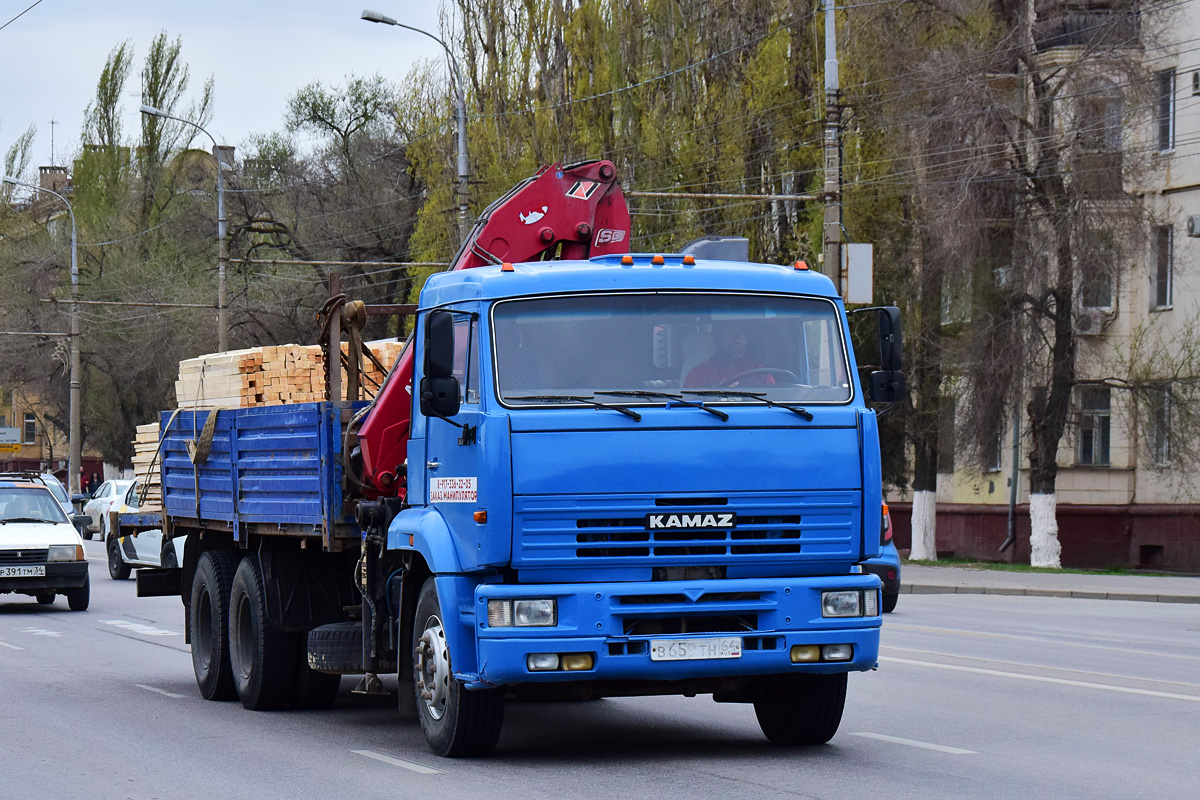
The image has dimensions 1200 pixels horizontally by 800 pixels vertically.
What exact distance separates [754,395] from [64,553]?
14983mm

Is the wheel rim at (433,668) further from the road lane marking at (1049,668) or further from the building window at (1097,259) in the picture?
the building window at (1097,259)

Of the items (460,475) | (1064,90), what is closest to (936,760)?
(460,475)

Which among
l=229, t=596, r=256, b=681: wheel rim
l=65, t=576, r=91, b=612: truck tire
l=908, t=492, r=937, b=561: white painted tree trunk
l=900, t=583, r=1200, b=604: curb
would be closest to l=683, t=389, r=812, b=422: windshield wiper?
l=229, t=596, r=256, b=681: wheel rim

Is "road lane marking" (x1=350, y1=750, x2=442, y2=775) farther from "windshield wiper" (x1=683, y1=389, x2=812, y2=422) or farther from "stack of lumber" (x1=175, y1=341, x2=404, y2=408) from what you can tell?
"stack of lumber" (x1=175, y1=341, x2=404, y2=408)

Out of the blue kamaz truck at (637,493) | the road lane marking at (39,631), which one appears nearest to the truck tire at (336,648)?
the blue kamaz truck at (637,493)

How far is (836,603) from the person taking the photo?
8.88 m

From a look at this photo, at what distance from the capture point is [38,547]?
847 inches

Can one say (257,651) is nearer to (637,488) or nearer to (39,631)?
(637,488)

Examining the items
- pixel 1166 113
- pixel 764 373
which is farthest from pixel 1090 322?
pixel 764 373

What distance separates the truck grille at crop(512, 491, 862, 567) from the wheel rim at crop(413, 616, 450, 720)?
0.86 m

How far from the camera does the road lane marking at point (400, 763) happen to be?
351 inches

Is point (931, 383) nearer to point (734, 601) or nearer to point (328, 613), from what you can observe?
point (328, 613)

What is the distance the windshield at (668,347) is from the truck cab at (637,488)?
0.03ft

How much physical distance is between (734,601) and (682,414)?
3.19 ft
